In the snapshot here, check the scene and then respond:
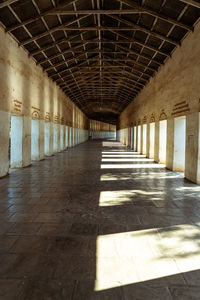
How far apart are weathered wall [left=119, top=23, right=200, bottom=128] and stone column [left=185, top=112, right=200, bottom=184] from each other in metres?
0.45

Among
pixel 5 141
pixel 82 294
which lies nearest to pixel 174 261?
pixel 82 294

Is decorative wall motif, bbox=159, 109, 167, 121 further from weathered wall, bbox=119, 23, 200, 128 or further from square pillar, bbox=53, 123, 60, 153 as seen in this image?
square pillar, bbox=53, 123, 60, 153

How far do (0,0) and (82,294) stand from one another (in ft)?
33.3

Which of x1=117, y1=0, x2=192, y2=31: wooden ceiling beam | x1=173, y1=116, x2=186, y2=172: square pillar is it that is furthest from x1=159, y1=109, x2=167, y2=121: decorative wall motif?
x1=117, y1=0, x2=192, y2=31: wooden ceiling beam

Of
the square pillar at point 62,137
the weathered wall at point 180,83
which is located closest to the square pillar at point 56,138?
the square pillar at point 62,137

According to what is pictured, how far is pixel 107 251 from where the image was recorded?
3.68 metres

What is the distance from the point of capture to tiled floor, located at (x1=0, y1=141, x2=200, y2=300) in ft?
9.21

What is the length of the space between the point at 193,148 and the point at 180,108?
98.9 inches

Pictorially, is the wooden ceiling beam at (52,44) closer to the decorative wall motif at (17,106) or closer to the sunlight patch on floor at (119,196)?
the decorative wall motif at (17,106)

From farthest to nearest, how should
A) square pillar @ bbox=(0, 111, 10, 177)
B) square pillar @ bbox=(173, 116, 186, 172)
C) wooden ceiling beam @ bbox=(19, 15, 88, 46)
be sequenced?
square pillar @ bbox=(173, 116, 186, 172) → wooden ceiling beam @ bbox=(19, 15, 88, 46) → square pillar @ bbox=(0, 111, 10, 177)

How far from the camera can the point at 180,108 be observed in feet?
35.6

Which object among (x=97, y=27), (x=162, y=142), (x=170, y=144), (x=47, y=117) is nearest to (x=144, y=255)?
(x=170, y=144)

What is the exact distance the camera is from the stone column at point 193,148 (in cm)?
888

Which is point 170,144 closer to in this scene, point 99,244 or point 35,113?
point 35,113
